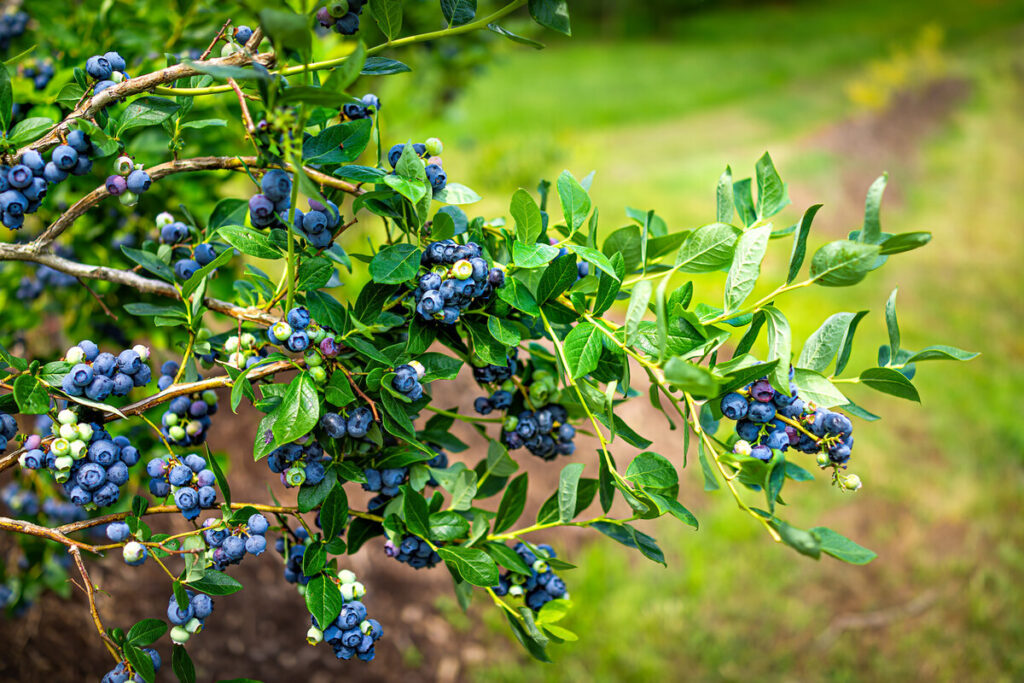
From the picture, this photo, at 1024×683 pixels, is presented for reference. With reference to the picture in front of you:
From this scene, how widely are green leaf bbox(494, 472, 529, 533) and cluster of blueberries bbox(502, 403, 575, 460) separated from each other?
1.9 inches

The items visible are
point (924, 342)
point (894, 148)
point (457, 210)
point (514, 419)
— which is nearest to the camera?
point (457, 210)

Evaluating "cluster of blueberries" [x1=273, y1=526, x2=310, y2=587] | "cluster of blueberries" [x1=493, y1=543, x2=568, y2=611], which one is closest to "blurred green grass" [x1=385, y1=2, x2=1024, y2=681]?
"cluster of blueberries" [x1=493, y1=543, x2=568, y2=611]

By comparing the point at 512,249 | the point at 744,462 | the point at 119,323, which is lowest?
the point at 119,323

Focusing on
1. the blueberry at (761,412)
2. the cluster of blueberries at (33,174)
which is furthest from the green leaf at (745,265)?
the cluster of blueberries at (33,174)

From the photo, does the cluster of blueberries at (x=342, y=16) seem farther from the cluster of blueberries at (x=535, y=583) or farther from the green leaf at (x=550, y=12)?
the cluster of blueberries at (x=535, y=583)

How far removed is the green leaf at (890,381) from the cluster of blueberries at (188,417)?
0.79 metres

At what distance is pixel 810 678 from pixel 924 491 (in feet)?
3.97

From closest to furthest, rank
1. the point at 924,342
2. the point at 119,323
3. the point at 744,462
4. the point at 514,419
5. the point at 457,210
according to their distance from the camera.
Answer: the point at 744,462 → the point at 457,210 → the point at 514,419 → the point at 119,323 → the point at 924,342

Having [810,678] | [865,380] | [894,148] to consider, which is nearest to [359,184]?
[865,380]

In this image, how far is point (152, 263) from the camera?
2.87 ft

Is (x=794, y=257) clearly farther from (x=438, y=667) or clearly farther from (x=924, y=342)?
(x=924, y=342)

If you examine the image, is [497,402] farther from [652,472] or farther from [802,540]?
[802,540]

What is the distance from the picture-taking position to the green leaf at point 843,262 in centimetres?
66

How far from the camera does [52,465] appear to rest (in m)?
0.74
